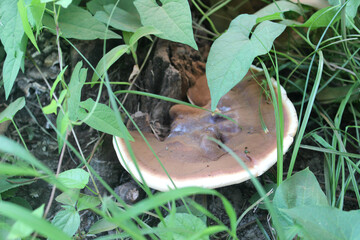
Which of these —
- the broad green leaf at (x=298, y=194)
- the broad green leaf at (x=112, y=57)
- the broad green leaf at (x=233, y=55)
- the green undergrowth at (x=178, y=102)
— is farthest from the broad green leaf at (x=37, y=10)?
the broad green leaf at (x=298, y=194)

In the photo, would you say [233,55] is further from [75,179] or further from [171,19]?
[75,179]

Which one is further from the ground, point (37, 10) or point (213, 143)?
point (37, 10)

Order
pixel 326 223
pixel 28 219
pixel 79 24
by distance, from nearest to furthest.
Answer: pixel 28 219 → pixel 326 223 → pixel 79 24

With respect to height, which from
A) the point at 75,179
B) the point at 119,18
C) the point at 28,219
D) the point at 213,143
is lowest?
the point at 213,143

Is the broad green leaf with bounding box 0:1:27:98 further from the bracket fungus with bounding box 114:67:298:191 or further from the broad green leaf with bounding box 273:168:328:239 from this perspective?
the broad green leaf with bounding box 273:168:328:239

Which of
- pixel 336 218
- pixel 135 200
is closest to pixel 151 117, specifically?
pixel 135 200

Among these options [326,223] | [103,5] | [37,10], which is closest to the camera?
[326,223]

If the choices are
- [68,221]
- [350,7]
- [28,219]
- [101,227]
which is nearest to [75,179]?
[68,221]

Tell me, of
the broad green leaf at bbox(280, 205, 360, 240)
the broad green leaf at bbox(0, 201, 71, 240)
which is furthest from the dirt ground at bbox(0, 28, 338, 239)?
the broad green leaf at bbox(0, 201, 71, 240)
